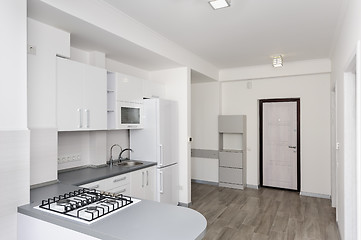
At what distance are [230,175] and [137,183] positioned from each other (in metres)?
2.86

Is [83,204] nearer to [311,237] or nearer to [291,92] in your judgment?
[311,237]

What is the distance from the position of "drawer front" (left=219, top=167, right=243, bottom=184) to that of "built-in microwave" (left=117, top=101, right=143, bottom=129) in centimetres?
266

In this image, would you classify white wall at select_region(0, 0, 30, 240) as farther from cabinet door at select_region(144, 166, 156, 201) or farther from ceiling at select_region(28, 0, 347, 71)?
cabinet door at select_region(144, 166, 156, 201)

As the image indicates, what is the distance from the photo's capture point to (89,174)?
2.99 meters

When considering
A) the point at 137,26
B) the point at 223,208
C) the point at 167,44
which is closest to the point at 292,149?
the point at 223,208

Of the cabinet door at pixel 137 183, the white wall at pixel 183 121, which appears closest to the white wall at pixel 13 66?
the cabinet door at pixel 137 183

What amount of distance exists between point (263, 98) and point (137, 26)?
11.6ft

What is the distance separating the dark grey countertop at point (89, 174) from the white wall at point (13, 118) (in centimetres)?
73

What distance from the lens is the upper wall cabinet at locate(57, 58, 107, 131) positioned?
262cm

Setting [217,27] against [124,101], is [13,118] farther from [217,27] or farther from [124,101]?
[217,27]

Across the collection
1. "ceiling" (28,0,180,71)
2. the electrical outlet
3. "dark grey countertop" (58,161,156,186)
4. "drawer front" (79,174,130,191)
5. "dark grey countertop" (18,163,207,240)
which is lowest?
"drawer front" (79,174,130,191)

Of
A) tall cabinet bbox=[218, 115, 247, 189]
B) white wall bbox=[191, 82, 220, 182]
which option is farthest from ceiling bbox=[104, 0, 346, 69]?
tall cabinet bbox=[218, 115, 247, 189]

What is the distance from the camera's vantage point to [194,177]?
20.6 ft

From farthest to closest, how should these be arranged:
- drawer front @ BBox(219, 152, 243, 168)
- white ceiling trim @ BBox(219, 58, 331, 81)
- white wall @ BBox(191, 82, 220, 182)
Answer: white wall @ BBox(191, 82, 220, 182) < drawer front @ BBox(219, 152, 243, 168) < white ceiling trim @ BBox(219, 58, 331, 81)
